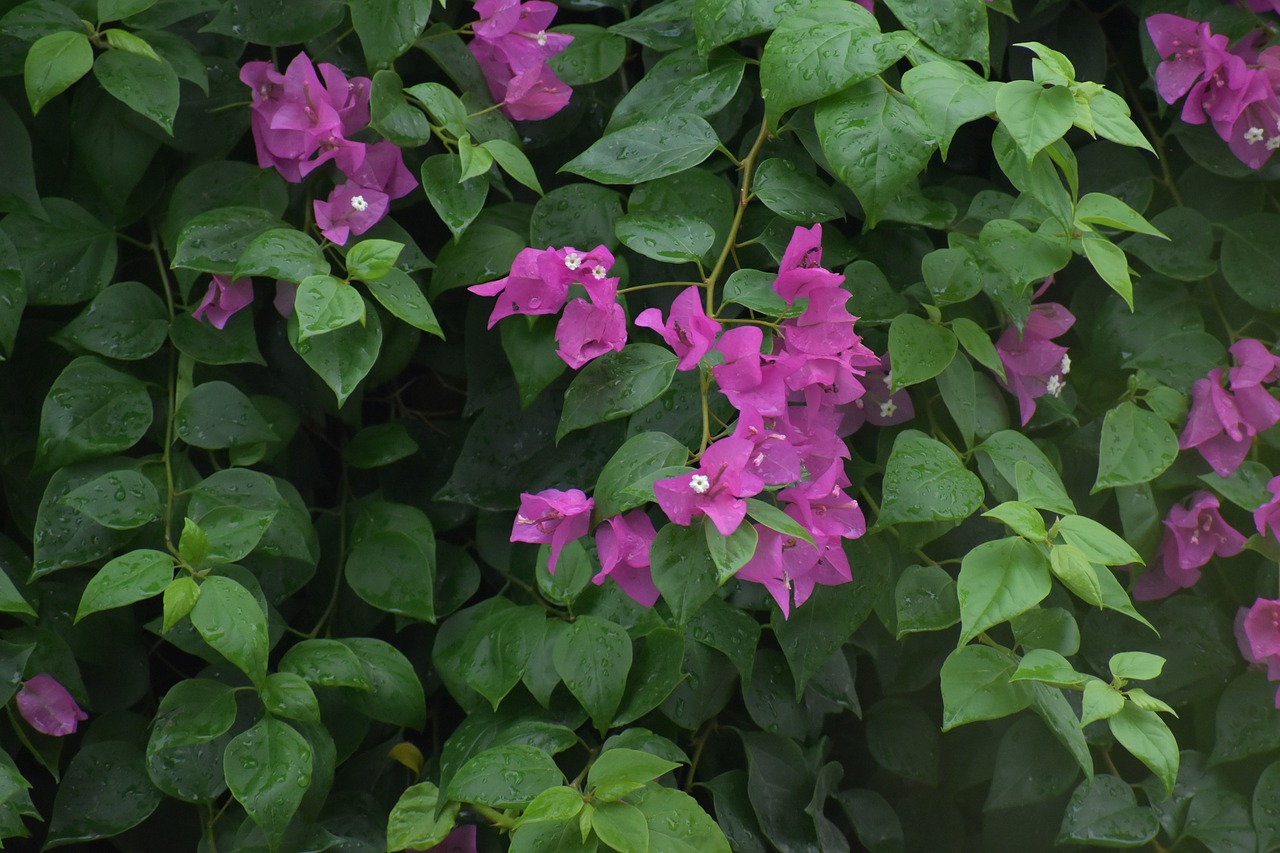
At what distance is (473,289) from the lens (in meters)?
0.84

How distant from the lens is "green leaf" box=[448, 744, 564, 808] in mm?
803

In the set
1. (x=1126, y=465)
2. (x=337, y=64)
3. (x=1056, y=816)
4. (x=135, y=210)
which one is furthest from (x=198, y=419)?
(x=1056, y=816)

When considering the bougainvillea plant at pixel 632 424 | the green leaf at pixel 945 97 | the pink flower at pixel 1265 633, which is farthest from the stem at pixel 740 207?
the pink flower at pixel 1265 633

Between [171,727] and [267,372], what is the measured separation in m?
0.32

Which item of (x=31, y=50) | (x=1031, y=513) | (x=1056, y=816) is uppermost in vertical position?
(x=31, y=50)

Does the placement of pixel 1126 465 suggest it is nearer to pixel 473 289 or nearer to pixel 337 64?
pixel 473 289

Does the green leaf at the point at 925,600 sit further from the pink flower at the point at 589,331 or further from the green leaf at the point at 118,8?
the green leaf at the point at 118,8

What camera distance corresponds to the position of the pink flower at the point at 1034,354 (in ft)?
3.15

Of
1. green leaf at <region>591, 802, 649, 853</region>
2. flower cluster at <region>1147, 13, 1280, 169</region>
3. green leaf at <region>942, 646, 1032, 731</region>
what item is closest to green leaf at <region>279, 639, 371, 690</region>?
green leaf at <region>591, 802, 649, 853</region>

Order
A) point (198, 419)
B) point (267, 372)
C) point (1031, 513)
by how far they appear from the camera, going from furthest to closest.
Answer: point (267, 372) → point (198, 419) → point (1031, 513)

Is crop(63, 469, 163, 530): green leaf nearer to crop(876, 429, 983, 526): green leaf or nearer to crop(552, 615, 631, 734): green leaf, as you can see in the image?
crop(552, 615, 631, 734): green leaf

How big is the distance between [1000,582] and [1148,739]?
144 millimetres

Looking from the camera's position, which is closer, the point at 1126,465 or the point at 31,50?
the point at 31,50

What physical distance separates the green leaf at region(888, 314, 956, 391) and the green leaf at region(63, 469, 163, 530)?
56 centimetres
